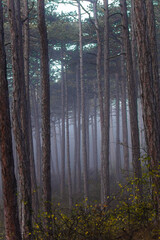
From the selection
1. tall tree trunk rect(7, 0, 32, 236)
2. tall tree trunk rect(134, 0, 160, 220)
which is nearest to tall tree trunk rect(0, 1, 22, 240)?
tall tree trunk rect(7, 0, 32, 236)

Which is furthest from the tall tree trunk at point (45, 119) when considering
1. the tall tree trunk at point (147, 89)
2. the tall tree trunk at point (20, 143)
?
the tall tree trunk at point (147, 89)

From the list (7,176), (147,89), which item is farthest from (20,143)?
(147,89)

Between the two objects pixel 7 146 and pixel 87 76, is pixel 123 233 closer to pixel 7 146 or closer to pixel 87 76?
pixel 7 146

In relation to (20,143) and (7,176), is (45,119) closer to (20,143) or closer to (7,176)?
(20,143)

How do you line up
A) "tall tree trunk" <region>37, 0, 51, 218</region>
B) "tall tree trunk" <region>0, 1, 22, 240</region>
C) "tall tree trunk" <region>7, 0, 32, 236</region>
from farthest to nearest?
"tall tree trunk" <region>37, 0, 51, 218</region> → "tall tree trunk" <region>7, 0, 32, 236</region> → "tall tree trunk" <region>0, 1, 22, 240</region>

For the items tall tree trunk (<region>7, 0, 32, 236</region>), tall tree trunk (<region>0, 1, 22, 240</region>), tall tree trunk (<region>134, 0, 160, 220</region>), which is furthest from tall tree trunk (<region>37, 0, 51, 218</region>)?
tall tree trunk (<region>134, 0, 160, 220</region>)

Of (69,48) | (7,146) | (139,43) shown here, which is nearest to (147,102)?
(139,43)

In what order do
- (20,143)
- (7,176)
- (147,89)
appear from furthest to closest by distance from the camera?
(20,143) < (147,89) < (7,176)

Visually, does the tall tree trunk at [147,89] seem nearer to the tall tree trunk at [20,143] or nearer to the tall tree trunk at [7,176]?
A: the tall tree trunk at [7,176]

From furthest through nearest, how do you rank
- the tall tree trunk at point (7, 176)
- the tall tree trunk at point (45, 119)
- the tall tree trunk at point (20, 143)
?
the tall tree trunk at point (45, 119), the tall tree trunk at point (20, 143), the tall tree trunk at point (7, 176)

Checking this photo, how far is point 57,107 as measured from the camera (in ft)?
117

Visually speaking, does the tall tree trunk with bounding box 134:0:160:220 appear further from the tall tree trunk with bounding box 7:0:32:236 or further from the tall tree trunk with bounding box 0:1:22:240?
the tall tree trunk with bounding box 7:0:32:236

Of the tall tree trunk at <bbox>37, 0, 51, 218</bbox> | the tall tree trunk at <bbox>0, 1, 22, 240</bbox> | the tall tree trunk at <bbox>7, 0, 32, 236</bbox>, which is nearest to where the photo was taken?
the tall tree trunk at <bbox>0, 1, 22, 240</bbox>

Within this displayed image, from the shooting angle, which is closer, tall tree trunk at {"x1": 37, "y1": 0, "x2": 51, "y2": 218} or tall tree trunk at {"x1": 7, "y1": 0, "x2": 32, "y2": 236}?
tall tree trunk at {"x1": 7, "y1": 0, "x2": 32, "y2": 236}
